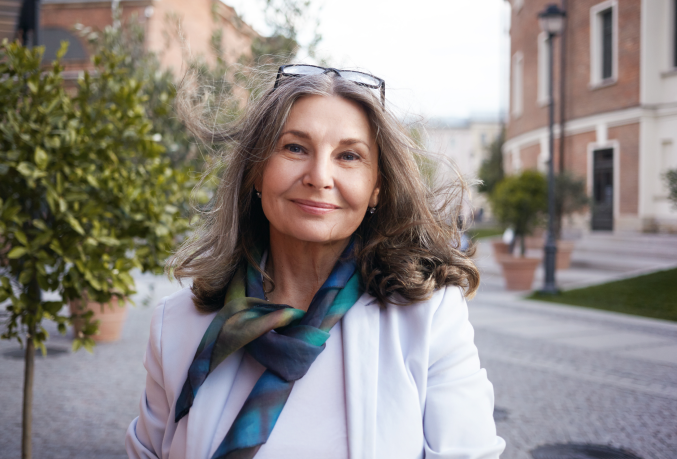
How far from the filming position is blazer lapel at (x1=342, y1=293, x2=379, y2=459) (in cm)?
142

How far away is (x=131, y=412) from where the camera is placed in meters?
4.58

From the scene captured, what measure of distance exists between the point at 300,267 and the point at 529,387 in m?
4.10

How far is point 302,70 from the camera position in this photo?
5.57 feet

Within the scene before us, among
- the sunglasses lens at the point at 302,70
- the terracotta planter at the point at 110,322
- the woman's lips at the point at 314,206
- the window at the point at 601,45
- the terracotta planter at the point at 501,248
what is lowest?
the terracotta planter at the point at 110,322

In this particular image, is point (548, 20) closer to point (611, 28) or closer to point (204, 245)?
point (611, 28)

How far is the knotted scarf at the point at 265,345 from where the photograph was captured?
146 centimetres

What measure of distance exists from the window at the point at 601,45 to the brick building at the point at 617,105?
0.10 ft

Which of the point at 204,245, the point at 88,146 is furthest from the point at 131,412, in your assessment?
the point at 204,245

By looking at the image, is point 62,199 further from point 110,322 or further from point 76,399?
point 110,322

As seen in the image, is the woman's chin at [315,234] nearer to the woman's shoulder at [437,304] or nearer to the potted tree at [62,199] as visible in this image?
the woman's shoulder at [437,304]

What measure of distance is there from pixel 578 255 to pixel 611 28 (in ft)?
25.7

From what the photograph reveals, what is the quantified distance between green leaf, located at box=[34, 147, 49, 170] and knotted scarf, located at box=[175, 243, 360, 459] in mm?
1762

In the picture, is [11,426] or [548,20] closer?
[11,426]

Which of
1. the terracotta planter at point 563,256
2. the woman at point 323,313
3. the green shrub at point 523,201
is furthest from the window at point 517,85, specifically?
the woman at point 323,313
